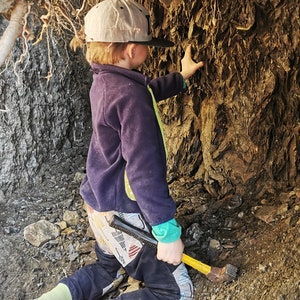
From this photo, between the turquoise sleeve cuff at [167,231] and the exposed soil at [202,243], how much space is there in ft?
1.34

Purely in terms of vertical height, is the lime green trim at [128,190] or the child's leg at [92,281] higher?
the lime green trim at [128,190]

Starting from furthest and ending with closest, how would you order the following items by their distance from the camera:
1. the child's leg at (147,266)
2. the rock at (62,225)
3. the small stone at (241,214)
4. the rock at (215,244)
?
1. the rock at (62,225)
2. the small stone at (241,214)
3. the rock at (215,244)
4. the child's leg at (147,266)

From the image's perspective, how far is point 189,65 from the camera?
6.91ft

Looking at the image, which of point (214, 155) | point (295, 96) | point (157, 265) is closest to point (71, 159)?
point (214, 155)

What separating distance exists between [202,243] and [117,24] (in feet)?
3.32

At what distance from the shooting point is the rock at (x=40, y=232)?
2.38 m

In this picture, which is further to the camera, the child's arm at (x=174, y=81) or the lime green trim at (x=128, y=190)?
the child's arm at (x=174, y=81)

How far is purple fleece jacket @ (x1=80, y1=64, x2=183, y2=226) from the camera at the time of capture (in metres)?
1.56

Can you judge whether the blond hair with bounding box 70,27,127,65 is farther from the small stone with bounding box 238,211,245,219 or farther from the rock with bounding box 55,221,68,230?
the rock with bounding box 55,221,68,230

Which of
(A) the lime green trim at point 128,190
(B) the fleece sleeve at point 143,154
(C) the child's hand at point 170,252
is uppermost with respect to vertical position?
(B) the fleece sleeve at point 143,154

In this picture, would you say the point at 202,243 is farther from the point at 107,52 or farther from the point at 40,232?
the point at 107,52

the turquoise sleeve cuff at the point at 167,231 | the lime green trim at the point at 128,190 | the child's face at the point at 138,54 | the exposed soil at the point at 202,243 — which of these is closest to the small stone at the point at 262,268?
the exposed soil at the point at 202,243

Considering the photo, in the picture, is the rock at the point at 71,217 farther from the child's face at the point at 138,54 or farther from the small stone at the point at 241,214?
the child's face at the point at 138,54

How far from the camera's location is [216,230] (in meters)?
2.16
